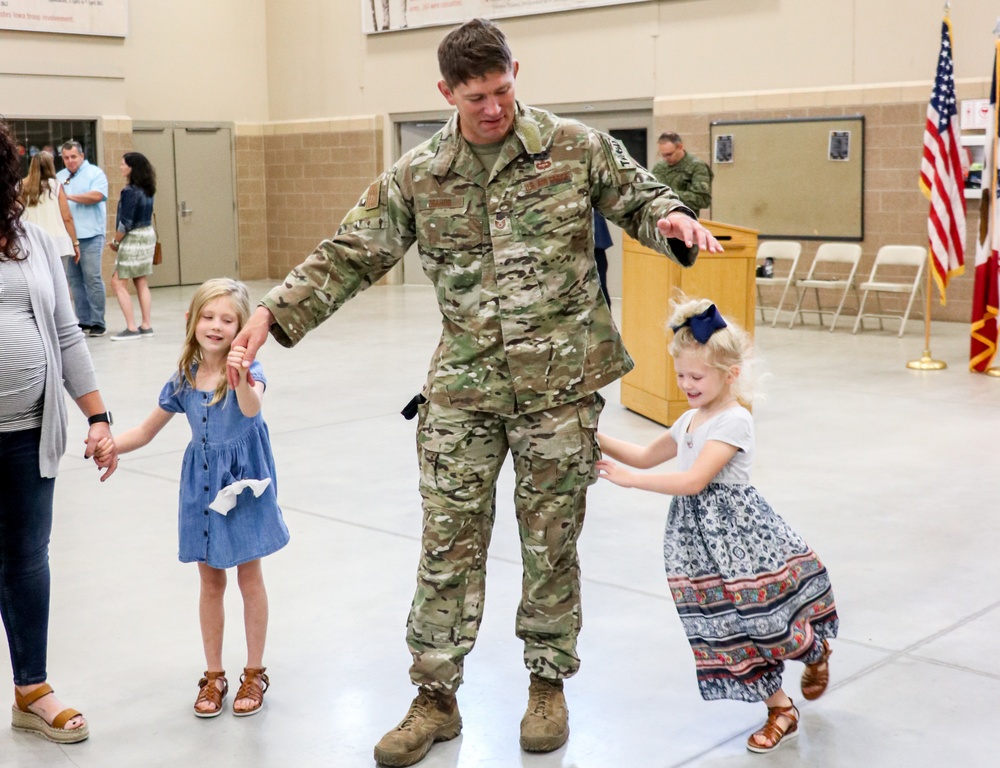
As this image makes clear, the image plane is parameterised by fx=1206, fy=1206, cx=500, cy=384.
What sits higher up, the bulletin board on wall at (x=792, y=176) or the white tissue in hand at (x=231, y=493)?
the bulletin board on wall at (x=792, y=176)

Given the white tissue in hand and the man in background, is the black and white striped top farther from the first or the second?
the man in background

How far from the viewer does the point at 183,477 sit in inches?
134

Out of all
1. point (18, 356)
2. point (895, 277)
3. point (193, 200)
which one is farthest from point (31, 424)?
point (193, 200)

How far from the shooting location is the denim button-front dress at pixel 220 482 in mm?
3346

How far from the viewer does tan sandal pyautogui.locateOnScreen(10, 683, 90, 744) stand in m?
3.23

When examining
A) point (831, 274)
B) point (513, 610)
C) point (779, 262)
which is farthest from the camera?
point (779, 262)

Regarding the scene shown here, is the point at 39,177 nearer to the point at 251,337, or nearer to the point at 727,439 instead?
the point at 251,337

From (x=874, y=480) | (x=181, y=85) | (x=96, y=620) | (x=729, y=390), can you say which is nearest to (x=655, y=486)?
(x=729, y=390)

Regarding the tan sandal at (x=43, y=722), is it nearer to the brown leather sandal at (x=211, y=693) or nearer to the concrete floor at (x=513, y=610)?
the concrete floor at (x=513, y=610)

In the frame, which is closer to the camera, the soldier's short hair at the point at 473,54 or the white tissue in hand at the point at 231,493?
the soldier's short hair at the point at 473,54

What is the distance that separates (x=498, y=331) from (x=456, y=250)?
233 mm

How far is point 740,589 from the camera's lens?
3.04 m

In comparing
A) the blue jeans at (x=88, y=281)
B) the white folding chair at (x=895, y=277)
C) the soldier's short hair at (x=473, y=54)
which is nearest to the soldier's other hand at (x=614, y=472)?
the soldier's short hair at (x=473, y=54)

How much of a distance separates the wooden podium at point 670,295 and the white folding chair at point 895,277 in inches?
167
